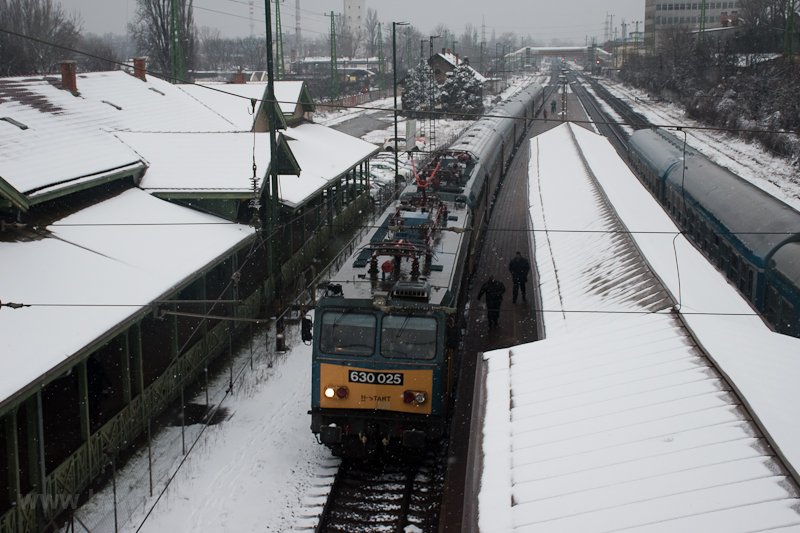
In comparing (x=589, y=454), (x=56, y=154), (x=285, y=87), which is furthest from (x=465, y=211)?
(x=285, y=87)

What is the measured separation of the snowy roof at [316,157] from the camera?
81.0 ft

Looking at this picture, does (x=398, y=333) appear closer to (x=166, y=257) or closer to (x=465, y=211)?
(x=166, y=257)

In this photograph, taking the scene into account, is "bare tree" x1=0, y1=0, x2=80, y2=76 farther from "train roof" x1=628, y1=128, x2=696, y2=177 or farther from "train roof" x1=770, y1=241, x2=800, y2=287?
"train roof" x1=770, y1=241, x2=800, y2=287

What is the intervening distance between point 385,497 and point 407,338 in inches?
91.6

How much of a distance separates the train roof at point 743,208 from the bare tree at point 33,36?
1905 inches

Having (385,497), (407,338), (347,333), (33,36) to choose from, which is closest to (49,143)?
(347,333)

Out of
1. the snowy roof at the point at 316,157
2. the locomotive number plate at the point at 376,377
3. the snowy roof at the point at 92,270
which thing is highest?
the snowy roof at the point at 316,157

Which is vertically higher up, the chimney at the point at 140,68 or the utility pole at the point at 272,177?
the chimney at the point at 140,68

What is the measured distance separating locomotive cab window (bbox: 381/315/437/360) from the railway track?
1.91 metres

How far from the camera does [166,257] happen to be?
16422mm

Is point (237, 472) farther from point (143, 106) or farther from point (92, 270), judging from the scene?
point (143, 106)

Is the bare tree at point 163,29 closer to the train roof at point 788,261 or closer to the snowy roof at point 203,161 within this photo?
the snowy roof at point 203,161

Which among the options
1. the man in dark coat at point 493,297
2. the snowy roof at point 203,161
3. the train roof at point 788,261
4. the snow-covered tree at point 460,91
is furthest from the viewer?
the snow-covered tree at point 460,91

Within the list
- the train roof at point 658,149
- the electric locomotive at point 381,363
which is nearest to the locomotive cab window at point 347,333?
the electric locomotive at point 381,363
